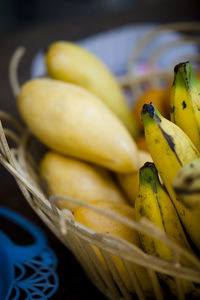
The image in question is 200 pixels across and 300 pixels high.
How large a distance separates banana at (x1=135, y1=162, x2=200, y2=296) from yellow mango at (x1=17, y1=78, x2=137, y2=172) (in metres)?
0.13

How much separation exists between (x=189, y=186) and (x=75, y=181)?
0.24 metres

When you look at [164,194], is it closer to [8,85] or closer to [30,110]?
[30,110]

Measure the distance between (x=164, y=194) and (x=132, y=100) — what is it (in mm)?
405

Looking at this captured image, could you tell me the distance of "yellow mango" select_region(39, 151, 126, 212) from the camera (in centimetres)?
45

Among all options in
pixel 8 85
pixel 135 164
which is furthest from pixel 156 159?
pixel 8 85

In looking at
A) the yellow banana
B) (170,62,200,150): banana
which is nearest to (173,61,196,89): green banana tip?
(170,62,200,150): banana

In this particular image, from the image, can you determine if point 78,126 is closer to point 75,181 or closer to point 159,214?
point 75,181

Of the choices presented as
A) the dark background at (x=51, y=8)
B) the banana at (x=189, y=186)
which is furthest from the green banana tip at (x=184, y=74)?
the dark background at (x=51, y=8)

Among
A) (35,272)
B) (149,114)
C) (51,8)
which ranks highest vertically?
(51,8)

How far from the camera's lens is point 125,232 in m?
0.36

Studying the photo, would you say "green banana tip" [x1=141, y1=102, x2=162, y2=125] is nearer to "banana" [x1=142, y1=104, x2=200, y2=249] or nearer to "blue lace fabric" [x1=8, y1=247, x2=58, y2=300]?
"banana" [x1=142, y1=104, x2=200, y2=249]

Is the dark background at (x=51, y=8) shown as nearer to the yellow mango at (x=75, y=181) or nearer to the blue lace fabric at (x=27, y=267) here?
the yellow mango at (x=75, y=181)

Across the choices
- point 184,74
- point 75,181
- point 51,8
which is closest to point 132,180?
point 75,181

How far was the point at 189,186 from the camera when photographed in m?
0.24
